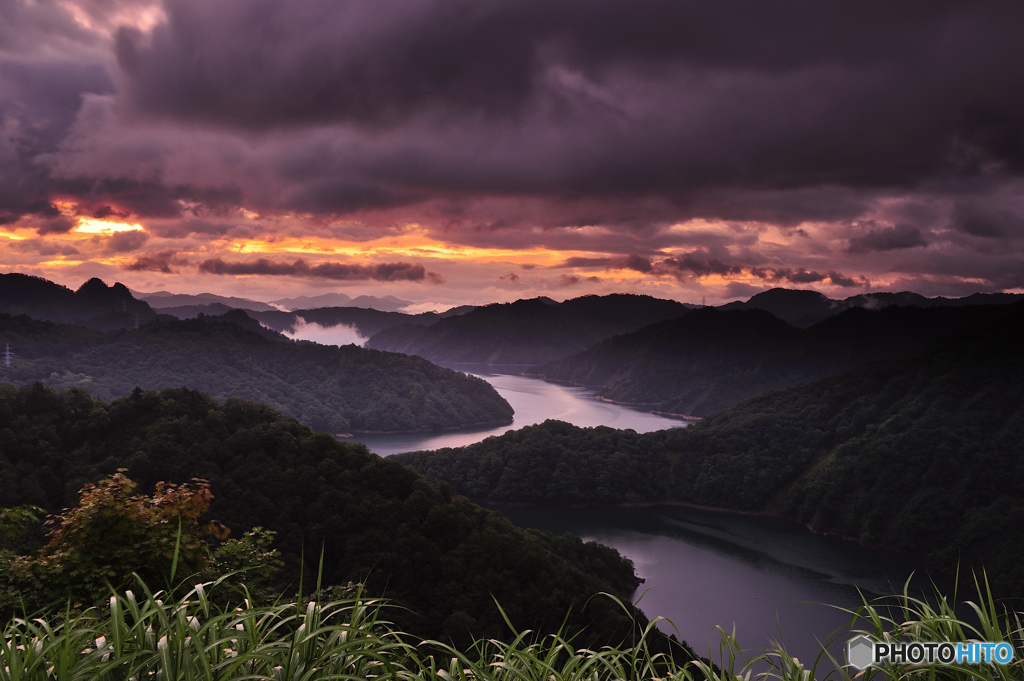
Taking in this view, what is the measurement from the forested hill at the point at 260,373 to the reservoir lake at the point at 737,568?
79.9 metres

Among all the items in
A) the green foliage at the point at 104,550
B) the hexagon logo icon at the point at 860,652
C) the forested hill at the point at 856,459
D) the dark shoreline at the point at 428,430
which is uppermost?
the hexagon logo icon at the point at 860,652

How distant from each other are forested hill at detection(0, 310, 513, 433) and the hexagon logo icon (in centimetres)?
16034

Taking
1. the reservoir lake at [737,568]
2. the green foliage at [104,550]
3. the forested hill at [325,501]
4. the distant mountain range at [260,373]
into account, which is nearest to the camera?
the green foliage at [104,550]

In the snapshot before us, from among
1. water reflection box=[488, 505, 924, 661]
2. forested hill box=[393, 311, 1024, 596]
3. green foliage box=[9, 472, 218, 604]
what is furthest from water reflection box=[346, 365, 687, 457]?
green foliage box=[9, 472, 218, 604]

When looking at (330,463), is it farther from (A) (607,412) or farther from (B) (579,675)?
(A) (607,412)

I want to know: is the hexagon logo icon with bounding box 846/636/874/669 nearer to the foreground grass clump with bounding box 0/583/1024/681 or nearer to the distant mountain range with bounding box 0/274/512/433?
the foreground grass clump with bounding box 0/583/1024/681

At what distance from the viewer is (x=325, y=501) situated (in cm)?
4462

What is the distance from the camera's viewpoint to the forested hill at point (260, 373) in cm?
16362

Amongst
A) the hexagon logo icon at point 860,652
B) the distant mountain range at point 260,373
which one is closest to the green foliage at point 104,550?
the hexagon logo icon at point 860,652

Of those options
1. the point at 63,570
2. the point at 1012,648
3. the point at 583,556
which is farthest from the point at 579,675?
the point at 583,556

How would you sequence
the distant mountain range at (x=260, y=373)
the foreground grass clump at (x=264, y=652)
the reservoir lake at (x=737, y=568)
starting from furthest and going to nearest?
1. the distant mountain range at (x=260, y=373)
2. the reservoir lake at (x=737, y=568)
3. the foreground grass clump at (x=264, y=652)

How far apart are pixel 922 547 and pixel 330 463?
74.4 meters

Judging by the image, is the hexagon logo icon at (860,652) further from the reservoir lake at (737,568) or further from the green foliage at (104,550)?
the reservoir lake at (737,568)

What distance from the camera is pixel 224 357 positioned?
184375 millimetres
